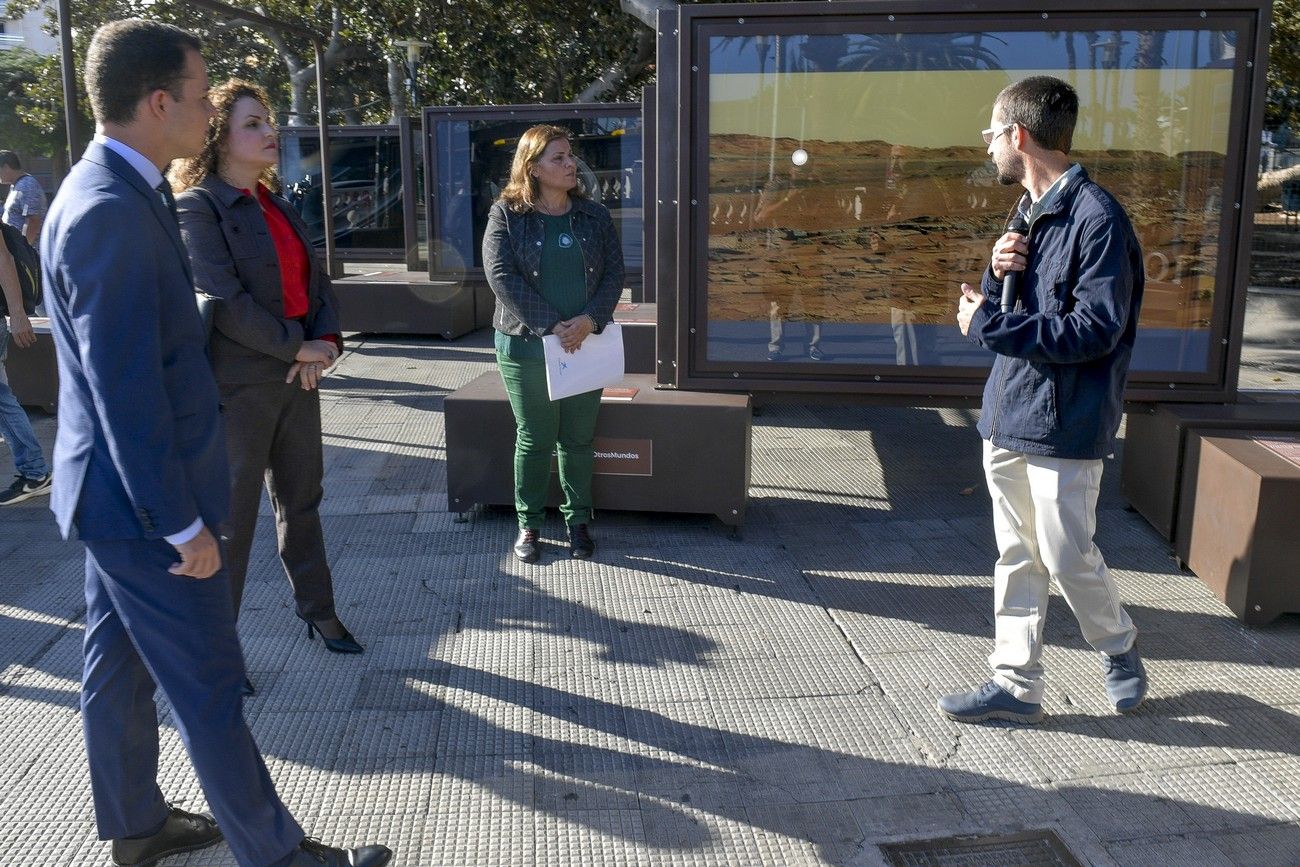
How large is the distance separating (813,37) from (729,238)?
1.00 metres

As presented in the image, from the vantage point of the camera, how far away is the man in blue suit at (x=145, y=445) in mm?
2355

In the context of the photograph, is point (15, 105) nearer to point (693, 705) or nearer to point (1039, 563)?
point (693, 705)

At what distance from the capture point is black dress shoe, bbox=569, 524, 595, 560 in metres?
5.26

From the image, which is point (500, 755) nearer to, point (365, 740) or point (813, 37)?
point (365, 740)

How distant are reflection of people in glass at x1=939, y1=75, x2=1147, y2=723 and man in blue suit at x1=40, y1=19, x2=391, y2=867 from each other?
7.16 ft

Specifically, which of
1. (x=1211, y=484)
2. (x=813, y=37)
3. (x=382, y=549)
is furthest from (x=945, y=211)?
(x=382, y=549)

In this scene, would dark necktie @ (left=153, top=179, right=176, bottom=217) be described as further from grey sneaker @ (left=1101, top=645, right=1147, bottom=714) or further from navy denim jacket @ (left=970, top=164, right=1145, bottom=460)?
grey sneaker @ (left=1101, top=645, right=1147, bottom=714)

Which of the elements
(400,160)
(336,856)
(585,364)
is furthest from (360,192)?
(336,856)

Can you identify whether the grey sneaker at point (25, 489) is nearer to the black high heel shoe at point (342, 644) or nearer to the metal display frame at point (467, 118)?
the black high heel shoe at point (342, 644)

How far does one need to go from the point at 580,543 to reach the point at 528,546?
24 cm

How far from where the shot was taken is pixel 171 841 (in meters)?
2.94

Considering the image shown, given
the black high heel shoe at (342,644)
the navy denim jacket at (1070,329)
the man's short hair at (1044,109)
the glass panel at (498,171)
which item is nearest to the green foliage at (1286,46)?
the glass panel at (498,171)

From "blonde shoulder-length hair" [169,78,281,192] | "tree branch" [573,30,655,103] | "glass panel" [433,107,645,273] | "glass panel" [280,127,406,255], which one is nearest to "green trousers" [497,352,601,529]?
"blonde shoulder-length hair" [169,78,281,192]

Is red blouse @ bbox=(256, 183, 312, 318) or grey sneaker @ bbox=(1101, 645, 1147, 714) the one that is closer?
grey sneaker @ bbox=(1101, 645, 1147, 714)
